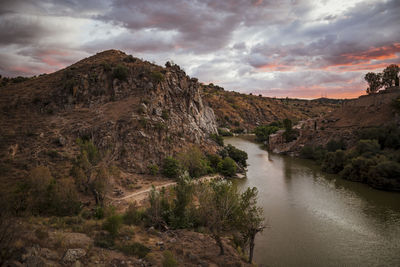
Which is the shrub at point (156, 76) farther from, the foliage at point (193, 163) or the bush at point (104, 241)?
the bush at point (104, 241)

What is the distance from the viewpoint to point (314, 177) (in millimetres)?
42344

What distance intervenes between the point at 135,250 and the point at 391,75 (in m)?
69.4

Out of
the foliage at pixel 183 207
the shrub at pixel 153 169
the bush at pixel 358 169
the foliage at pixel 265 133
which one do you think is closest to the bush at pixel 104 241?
the foliage at pixel 183 207

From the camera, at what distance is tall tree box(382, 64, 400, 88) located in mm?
55469

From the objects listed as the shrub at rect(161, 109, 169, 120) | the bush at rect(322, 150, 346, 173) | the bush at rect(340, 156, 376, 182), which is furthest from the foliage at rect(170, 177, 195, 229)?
the bush at rect(322, 150, 346, 173)

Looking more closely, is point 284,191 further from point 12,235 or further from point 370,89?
point 370,89

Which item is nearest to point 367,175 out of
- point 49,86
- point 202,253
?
point 202,253

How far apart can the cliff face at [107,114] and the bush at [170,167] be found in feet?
5.53

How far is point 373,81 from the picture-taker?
58312mm

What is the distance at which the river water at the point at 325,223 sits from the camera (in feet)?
60.1

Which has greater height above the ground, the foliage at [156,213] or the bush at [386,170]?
the bush at [386,170]

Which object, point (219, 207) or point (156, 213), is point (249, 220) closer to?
point (219, 207)

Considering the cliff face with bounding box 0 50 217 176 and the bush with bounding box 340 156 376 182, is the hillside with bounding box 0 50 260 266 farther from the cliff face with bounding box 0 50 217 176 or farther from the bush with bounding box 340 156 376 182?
the bush with bounding box 340 156 376 182

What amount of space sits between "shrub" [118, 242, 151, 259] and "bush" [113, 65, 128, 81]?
116 ft
